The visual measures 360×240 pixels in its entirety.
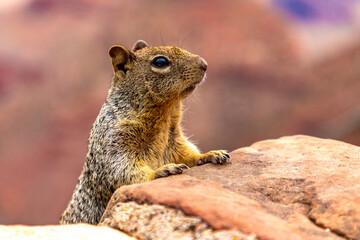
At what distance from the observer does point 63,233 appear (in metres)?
2.71

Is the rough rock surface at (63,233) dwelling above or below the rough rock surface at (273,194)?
below

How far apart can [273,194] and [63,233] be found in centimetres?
153

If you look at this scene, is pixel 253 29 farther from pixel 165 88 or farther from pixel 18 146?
pixel 165 88

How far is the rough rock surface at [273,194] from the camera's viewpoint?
8.23 ft

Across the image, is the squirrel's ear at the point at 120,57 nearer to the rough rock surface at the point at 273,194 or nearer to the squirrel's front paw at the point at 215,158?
the squirrel's front paw at the point at 215,158

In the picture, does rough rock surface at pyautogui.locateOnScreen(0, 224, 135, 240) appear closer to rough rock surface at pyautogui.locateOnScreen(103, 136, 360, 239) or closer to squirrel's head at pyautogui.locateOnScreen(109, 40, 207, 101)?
rough rock surface at pyautogui.locateOnScreen(103, 136, 360, 239)

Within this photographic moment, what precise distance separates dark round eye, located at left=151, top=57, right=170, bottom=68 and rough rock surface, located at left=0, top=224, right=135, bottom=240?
1907mm

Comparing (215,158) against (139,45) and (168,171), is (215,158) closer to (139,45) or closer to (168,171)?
(168,171)

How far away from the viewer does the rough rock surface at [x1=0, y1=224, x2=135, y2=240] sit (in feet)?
8.61

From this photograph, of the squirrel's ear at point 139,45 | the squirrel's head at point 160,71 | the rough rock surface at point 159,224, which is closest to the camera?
the rough rock surface at point 159,224

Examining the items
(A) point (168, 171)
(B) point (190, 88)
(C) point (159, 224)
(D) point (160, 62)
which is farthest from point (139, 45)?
(C) point (159, 224)

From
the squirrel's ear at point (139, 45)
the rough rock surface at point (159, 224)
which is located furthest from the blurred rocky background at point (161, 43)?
the rough rock surface at point (159, 224)

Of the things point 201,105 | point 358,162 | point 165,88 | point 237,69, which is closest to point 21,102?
point 201,105

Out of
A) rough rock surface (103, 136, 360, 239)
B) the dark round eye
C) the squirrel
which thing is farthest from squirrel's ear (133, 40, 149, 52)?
rough rock surface (103, 136, 360, 239)
